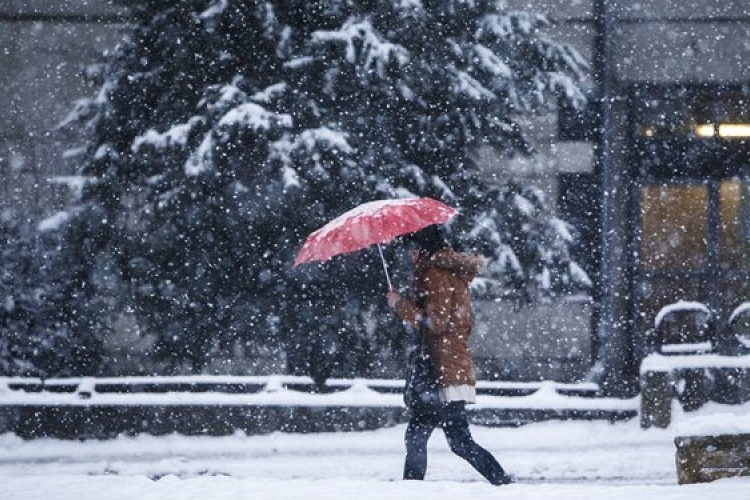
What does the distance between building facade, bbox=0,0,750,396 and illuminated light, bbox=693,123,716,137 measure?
0.04ft

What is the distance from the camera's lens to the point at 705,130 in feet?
40.9

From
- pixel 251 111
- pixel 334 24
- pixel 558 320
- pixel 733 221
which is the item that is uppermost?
pixel 334 24

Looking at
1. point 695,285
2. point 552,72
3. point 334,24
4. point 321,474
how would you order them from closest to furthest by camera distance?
point 321,474
point 334,24
point 552,72
point 695,285

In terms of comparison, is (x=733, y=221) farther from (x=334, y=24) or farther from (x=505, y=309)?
(x=334, y=24)

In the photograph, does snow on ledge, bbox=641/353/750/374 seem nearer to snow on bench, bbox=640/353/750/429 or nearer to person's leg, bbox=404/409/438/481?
snow on bench, bbox=640/353/750/429

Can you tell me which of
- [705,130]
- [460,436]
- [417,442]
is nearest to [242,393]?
[417,442]

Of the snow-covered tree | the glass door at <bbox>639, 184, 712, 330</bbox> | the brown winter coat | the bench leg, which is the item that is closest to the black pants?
the brown winter coat

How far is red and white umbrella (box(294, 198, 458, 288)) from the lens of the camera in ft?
21.5

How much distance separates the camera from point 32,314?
10.4m

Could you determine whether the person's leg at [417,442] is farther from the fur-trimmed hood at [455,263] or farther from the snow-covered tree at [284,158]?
the snow-covered tree at [284,158]

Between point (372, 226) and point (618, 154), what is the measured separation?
6.51 meters

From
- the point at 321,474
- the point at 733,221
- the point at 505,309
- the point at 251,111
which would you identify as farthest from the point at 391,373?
the point at 733,221

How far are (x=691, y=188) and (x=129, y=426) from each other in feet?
23.1

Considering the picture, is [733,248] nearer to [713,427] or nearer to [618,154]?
[618,154]
